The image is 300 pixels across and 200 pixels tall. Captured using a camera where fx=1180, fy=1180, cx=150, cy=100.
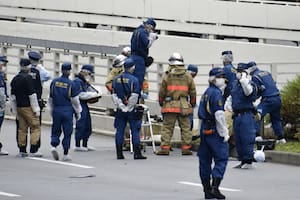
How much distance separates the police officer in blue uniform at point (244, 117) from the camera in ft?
69.2

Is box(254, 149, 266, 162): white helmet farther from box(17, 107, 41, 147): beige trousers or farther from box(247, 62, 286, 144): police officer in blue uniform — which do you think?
box(17, 107, 41, 147): beige trousers

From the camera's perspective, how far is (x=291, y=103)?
24.2 meters

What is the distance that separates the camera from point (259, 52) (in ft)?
123

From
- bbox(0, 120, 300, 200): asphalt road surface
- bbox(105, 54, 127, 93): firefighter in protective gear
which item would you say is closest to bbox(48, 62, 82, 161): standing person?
bbox(0, 120, 300, 200): asphalt road surface

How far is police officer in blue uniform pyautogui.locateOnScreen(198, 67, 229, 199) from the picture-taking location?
1739 centimetres

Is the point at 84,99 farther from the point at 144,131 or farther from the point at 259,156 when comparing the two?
the point at 259,156

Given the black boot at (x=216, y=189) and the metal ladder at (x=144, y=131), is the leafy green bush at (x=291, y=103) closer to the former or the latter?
the metal ladder at (x=144, y=131)

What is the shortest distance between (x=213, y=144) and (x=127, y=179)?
2949mm

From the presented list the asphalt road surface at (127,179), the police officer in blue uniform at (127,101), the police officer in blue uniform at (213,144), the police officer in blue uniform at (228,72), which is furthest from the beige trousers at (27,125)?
the police officer in blue uniform at (213,144)

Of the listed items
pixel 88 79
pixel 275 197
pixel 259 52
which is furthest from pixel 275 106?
pixel 259 52

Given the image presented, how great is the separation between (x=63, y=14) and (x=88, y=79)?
2021cm

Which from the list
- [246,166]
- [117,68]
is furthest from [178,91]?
[246,166]

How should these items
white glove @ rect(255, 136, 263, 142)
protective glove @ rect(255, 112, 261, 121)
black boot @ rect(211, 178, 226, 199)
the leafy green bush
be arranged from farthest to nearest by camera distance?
the leafy green bush
white glove @ rect(255, 136, 263, 142)
protective glove @ rect(255, 112, 261, 121)
black boot @ rect(211, 178, 226, 199)

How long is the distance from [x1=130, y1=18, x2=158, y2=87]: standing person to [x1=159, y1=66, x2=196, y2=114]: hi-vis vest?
0.72 metres
